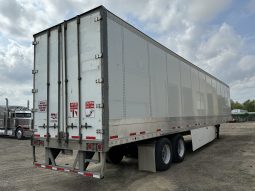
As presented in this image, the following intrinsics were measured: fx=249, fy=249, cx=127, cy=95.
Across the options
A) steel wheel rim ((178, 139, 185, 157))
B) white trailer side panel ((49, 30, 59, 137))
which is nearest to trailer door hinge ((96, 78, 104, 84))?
white trailer side panel ((49, 30, 59, 137))

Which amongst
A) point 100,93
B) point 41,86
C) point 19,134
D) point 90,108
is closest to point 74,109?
point 90,108

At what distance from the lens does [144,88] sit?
7.20m

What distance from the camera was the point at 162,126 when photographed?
8.09 m

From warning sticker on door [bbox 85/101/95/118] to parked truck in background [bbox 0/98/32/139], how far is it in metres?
16.1

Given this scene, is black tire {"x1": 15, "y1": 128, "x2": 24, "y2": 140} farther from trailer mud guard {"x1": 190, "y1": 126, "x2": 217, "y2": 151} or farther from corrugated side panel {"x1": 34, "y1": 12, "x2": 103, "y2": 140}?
corrugated side panel {"x1": 34, "y1": 12, "x2": 103, "y2": 140}

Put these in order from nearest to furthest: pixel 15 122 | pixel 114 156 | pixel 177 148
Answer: pixel 114 156
pixel 177 148
pixel 15 122

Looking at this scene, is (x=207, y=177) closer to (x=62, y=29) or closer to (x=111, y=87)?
(x=111, y=87)

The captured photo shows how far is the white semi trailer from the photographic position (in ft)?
18.5

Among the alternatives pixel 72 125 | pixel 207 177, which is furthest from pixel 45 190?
pixel 207 177

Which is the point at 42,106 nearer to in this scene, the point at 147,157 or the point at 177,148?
the point at 147,157

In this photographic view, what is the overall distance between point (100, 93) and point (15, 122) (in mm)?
18104

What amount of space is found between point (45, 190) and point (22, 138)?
15558 millimetres

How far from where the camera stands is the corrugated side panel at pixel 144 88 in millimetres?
5910

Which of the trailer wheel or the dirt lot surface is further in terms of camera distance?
the trailer wheel
